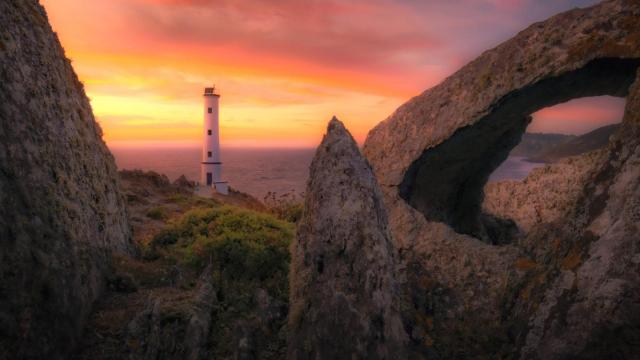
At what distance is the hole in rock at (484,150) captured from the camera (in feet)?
32.6

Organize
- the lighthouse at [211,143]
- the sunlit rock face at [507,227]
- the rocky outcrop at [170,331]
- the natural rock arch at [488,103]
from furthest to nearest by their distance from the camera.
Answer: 1. the lighthouse at [211,143]
2. the natural rock arch at [488,103]
3. the rocky outcrop at [170,331]
4. the sunlit rock face at [507,227]

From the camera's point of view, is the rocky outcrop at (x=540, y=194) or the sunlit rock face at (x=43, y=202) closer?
the sunlit rock face at (x=43, y=202)

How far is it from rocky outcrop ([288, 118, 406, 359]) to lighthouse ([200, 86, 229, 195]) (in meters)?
48.4

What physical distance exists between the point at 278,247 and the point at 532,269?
20.8ft

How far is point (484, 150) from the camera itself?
42.2 ft

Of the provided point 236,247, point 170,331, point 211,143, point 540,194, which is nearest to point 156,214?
point 236,247

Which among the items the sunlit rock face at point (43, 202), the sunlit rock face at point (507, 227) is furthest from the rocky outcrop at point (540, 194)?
the sunlit rock face at point (43, 202)

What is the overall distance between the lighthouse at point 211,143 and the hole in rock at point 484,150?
43955 mm

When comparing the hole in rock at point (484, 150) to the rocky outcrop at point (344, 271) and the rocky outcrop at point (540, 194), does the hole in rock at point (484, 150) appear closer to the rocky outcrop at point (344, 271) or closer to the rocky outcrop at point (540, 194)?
the rocky outcrop at point (540, 194)

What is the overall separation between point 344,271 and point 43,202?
558 centimetres

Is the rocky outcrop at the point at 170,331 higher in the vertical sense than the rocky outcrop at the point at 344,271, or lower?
lower

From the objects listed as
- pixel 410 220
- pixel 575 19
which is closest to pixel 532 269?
pixel 410 220

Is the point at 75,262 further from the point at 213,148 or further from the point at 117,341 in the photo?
the point at 213,148

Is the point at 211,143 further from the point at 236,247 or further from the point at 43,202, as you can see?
the point at 43,202
